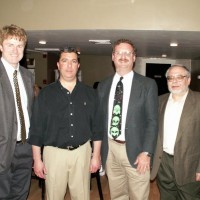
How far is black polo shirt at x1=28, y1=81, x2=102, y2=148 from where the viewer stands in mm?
2275

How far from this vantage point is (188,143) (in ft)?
7.80

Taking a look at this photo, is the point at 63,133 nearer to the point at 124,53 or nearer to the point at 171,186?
the point at 124,53

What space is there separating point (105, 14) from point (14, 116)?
224 cm

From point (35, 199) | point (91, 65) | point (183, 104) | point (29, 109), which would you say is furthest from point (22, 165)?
point (91, 65)

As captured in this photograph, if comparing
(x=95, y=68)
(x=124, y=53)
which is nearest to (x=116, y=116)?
(x=124, y=53)

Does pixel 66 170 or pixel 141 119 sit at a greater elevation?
pixel 141 119

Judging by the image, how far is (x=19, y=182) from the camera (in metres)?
2.44

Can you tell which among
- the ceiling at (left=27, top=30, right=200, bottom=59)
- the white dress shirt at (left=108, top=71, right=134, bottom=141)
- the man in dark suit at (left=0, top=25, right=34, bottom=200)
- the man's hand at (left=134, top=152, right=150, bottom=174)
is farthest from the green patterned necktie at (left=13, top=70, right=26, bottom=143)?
the ceiling at (left=27, top=30, right=200, bottom=59)

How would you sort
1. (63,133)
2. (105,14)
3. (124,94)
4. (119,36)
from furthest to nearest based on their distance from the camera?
(119,36)
(105,14)
(124,94)
(63,133)

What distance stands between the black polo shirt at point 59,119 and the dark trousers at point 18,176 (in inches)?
6.6

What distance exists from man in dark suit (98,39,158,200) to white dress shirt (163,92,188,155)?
16 centimetres

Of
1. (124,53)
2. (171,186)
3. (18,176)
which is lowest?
(171,186)

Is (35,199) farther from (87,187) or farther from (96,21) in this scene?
(96,21)

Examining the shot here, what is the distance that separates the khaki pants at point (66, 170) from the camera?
229cm
